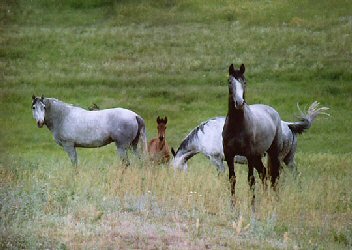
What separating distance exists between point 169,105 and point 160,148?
8.27 m

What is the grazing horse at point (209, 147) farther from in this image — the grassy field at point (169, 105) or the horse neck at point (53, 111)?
the horse neck at point (53, 111)

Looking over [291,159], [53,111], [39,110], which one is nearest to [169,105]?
[53,111]

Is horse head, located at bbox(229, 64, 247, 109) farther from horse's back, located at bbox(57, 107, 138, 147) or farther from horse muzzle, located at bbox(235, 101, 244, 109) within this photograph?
horse's back, located at bbox(57, 107, 138, 147)

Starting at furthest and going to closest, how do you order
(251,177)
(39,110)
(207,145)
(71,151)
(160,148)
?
(160,148) < (71,151) < (207,145) < (39,110) < (251,177)

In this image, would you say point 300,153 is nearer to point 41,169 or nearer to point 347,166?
point 347,166

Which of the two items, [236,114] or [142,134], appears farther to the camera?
[142,134]

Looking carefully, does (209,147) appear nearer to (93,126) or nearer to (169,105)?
(93,126)

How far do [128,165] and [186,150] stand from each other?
125 centimetres

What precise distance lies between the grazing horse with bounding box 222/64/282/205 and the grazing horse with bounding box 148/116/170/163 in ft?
10.7

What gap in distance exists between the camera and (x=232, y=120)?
13.4 m

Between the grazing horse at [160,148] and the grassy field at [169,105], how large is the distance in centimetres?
67

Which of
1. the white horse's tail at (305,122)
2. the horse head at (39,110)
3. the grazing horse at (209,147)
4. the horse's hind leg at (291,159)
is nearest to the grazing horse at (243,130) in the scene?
the white horse's tail at (305,122)

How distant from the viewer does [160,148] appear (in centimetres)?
1800

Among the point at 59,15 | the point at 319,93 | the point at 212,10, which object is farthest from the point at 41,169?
the point at 59,15
